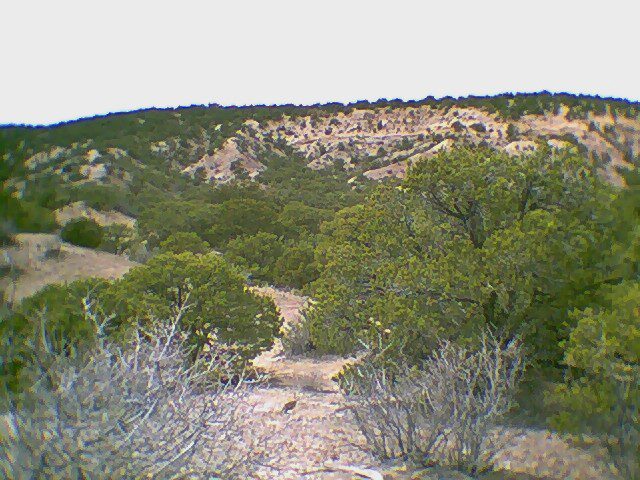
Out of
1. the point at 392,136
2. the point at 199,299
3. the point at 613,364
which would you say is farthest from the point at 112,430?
the point at 392,136

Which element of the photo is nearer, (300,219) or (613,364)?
(613,364)

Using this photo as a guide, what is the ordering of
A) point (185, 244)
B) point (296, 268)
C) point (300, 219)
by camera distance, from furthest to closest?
point (300, 219) → point (185, 244) → point (296, 268)

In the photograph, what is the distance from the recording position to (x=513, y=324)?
7633 mm

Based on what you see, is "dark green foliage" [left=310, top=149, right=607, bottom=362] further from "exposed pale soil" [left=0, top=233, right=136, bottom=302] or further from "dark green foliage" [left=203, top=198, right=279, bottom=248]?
"dark green foliage" [left=203, top=198, right=279, bottom=248]

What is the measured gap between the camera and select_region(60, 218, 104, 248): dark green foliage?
21.7 meters

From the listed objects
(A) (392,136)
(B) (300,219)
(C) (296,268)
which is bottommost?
(C) (296,268)

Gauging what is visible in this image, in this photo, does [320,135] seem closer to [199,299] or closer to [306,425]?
[199,299]

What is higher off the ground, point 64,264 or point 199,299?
point 199,299

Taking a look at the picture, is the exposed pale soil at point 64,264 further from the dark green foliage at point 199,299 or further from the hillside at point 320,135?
the hillside at point 320,135

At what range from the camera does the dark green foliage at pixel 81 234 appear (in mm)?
21656

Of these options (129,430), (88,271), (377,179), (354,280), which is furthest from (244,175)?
(129,430)

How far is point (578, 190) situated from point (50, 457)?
630cm

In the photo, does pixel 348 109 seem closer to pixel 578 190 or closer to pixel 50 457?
pixel 578 190

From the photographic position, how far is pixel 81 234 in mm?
21938
